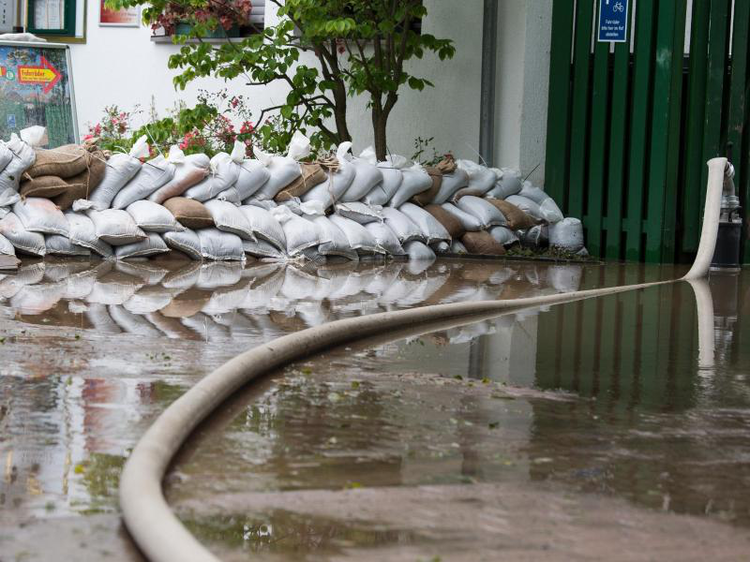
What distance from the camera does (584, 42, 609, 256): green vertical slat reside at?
8.89 metres

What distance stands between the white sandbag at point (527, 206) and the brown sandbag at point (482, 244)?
52 centimetres

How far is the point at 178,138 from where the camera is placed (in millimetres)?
11172

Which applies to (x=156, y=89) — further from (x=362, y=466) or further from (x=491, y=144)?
(x=362, y=466)

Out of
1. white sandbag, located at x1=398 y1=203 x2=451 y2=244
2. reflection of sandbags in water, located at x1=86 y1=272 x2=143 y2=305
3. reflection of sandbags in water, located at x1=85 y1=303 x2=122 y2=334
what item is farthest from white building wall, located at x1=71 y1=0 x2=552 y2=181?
reflection of sandbags in water, located at x1=85 y1=303 x2=122 y2=334

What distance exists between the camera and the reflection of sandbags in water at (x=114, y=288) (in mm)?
4828

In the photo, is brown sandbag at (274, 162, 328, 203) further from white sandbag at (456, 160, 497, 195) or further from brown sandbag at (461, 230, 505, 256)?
white sandbag at (456, 160, 497, 195)

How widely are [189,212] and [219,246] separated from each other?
0.91ft

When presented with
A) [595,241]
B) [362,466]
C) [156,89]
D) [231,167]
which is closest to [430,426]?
[362,466]

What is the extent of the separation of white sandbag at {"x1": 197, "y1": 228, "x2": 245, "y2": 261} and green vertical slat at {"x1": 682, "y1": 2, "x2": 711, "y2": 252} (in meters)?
3.56

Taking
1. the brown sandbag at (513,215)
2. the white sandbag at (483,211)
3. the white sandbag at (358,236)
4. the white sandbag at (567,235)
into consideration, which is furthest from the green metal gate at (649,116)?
the white sandbag at (358,236)

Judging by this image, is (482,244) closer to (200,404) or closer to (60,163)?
(60,163)

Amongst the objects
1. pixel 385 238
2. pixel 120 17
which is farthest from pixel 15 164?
pixel 120 17

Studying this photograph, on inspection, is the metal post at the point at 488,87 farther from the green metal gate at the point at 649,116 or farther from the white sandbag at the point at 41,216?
the white sandbag at the point at 41,216

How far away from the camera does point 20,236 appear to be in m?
6.46
